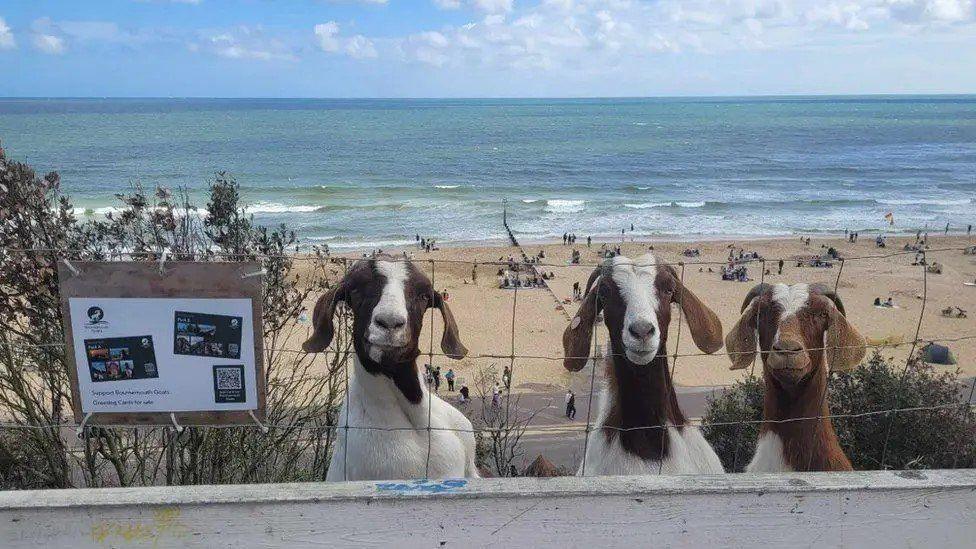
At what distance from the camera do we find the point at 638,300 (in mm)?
3803

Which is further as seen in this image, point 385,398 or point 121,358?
point 385,398

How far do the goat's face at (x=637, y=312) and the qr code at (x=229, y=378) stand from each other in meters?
1.70

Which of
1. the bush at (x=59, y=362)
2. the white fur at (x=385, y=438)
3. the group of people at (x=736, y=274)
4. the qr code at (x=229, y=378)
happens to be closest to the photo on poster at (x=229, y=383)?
the qr code at (x=229, y=378)

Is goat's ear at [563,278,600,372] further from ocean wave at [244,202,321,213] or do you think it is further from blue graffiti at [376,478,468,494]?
ocean wave at [244,202,321,213]

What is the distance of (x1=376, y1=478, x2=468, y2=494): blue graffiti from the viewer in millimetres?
3236

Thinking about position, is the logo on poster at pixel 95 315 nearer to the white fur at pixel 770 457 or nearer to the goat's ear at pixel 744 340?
the goat's ear at pixel 744 340

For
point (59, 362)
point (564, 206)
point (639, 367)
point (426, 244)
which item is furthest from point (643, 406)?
point (564, 206)

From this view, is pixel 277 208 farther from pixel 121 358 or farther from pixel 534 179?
pixel 121 358

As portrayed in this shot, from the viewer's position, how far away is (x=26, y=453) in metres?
7.10

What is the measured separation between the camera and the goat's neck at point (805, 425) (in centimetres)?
408

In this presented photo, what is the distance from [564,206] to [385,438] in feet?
165

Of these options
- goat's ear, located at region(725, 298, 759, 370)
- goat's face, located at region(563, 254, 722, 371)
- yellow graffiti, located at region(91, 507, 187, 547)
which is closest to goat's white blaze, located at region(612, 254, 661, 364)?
goat's face, located at region(563, 254, 722, 371)

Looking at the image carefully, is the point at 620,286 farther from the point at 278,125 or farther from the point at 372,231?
the point at 278,125

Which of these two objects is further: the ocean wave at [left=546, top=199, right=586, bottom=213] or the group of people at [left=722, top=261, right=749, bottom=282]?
the ocean wave at [left=546, top=199, right=586, bottom=213]
